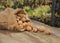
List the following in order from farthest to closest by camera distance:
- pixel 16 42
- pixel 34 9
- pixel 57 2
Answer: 1. pixel 34 9
2. pixel 57 2
3. pixel 16 42

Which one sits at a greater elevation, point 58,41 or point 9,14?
point 9,14

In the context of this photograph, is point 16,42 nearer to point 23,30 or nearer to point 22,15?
point 23,30

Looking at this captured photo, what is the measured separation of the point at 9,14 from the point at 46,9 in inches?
35.3

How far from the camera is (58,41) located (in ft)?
6.53

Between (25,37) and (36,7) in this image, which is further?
(36,7)

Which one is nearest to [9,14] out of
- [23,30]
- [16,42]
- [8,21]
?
[8,21]

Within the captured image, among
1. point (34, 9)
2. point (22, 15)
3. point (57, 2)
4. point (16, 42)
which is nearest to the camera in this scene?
point (16, 42)

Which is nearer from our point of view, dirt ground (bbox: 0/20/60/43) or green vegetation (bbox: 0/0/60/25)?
dirt ground (bbox: 0/20/60/43)

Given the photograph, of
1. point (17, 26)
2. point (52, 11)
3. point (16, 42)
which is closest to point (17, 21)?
point (17, 26)

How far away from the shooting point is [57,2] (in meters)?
3.07

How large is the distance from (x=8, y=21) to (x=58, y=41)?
748 millimetres

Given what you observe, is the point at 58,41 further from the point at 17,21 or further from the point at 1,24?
the point at 1,24

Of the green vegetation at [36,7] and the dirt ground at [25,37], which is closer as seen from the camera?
the dirt ground at [25,37]

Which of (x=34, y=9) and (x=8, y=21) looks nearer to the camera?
(x=8, y=21)
